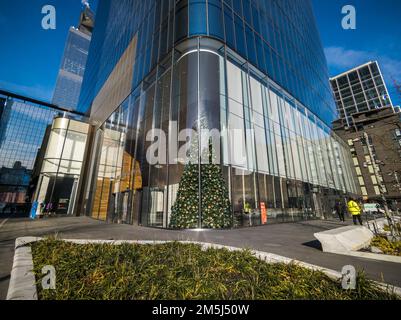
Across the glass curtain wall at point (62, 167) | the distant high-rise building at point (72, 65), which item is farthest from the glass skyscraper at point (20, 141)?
the distant high-rise building at point (72, 65)

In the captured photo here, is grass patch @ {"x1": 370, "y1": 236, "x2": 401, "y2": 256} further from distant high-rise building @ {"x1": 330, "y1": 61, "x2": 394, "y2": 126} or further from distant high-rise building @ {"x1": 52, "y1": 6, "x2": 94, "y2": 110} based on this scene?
distant high-rise building @ {"x1": 52, "y1": 6, "x2": 94, "y2": 110}

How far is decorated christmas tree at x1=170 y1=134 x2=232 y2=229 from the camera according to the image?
9977 mm

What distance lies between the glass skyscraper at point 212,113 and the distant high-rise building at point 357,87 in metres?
85.1

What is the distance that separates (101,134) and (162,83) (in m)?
15.0

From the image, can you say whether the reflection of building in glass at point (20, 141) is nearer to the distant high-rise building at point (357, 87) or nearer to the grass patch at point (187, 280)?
the grass patch at point (187, 280)

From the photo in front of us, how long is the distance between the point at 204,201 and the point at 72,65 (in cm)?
14521

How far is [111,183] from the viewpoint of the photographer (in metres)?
18.9

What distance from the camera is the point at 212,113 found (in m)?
12.1

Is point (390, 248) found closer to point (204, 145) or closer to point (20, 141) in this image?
point (204, 145)

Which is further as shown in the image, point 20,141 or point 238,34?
point 20,141

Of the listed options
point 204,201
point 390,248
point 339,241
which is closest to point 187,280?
point 339,241

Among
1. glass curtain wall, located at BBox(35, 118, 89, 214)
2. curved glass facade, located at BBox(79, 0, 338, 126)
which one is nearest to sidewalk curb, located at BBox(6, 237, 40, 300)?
curved glass facade, located at BBox(79, 0, 338, 126)

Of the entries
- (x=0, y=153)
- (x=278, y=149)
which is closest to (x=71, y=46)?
(x=0, y=153)
